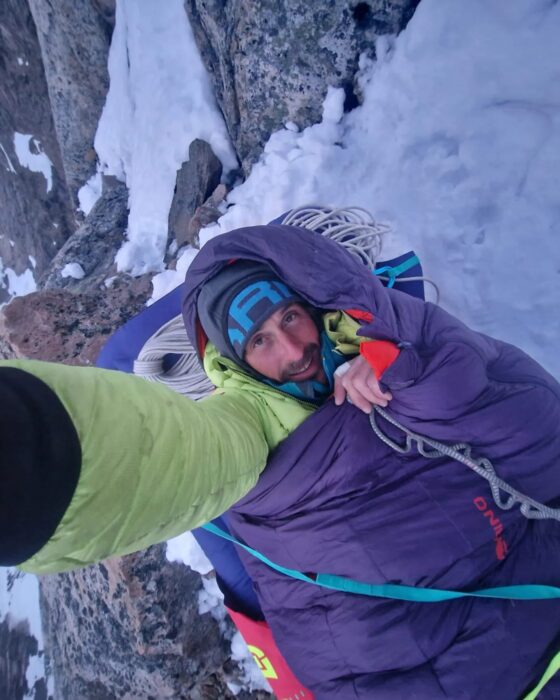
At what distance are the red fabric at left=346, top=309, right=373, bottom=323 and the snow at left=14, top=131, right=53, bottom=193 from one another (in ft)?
16.9

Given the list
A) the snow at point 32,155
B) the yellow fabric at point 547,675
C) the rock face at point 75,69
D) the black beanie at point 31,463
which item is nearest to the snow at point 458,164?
the yellow fabric at point 547,675

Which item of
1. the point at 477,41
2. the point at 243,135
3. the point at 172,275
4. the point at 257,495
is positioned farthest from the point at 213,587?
the point at 477,41

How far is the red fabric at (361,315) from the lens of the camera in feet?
5.43

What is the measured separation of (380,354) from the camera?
57.4 inches

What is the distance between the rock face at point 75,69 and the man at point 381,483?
363 centimetres

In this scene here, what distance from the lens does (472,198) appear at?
2.40 m

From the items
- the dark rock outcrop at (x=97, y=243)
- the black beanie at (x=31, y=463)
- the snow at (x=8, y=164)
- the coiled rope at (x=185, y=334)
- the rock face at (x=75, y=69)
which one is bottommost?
the black beanie at (x=31, y=463)

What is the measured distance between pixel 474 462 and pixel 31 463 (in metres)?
1.36

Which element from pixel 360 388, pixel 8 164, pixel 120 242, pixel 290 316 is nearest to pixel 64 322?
pixel 120 242

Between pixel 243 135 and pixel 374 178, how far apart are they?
3.37 ft

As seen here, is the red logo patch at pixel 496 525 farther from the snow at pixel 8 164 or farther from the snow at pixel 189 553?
the snow at pixel 8 164

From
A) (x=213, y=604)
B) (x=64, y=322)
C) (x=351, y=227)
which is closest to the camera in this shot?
(x=351, y=227)

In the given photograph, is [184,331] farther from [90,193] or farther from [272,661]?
[90,193]

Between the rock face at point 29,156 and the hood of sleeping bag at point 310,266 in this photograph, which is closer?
the hood of sleeping bag at point 310,266
